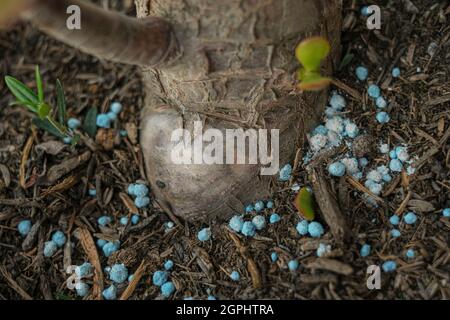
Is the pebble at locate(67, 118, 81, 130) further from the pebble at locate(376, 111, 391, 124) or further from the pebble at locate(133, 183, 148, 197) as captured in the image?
the pebble at locate(376, 111, 391, 124)

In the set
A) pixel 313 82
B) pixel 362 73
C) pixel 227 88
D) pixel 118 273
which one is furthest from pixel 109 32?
pixel 362 73

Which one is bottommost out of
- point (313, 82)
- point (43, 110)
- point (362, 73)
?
point (43, 110)

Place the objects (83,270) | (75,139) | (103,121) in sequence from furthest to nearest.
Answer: (103,121)
(75,139)
(83,270)

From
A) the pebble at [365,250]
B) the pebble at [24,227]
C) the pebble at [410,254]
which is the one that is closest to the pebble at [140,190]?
the pebble at [24,227]

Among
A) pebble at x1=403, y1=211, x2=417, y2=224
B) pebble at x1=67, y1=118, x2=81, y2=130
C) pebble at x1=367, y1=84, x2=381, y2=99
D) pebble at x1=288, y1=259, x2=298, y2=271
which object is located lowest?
pebble at x1=288, y1=259, x2=298, y2=271

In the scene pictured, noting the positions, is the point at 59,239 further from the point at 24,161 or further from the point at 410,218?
the point at 410,218

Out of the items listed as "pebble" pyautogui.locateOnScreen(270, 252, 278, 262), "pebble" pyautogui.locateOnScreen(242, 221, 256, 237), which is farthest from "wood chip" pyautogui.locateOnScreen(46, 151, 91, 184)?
"pebble" pyautogui.locateOnScreen(270, 252, 278, 262)
